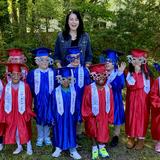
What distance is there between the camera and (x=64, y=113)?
20.0ft

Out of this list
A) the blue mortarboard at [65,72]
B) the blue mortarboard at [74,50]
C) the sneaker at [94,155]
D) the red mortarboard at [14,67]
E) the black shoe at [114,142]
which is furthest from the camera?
the black shoe at [114,142]

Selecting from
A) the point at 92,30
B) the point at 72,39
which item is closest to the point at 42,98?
the point at 72,39

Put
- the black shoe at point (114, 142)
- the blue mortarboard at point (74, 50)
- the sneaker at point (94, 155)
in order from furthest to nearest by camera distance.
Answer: the black shoe at point (114, 142)
the blue mortarboard at point (74, 50)
the sneaker at point (94, 155)

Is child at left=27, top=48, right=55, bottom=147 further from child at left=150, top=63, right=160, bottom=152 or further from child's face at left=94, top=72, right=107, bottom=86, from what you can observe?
child at left=150, top=63, right=160, bottom=152

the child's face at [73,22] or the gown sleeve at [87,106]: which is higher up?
the child's face at [73,22]

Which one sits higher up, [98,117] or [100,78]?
[100,78]

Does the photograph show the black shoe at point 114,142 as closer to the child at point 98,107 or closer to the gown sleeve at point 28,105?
the child at point 98,107

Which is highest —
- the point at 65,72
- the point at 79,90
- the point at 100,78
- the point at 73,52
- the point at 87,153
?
the point at 73,52

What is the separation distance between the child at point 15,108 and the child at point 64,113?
0.45 metres

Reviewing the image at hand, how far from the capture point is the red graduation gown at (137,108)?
6348mm

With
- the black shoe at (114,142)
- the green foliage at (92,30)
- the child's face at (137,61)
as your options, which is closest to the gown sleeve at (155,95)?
the child's face at (137,61)

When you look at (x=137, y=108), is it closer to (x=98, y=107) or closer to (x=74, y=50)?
(x=98, y=107)

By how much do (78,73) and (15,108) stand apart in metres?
1.12

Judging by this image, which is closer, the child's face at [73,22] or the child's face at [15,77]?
the child's face at [15,77]
